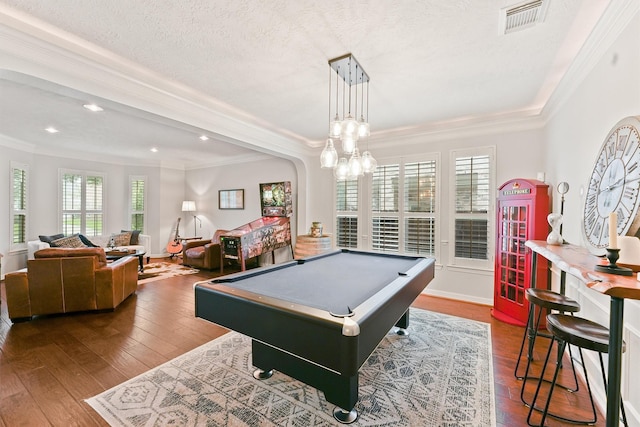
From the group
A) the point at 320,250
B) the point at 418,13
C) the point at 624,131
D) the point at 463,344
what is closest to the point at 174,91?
the point at 418,13

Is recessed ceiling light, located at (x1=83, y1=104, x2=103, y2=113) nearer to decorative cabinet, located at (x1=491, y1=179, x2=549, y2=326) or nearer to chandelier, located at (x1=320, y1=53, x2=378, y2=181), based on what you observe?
chandelier, located at (x1=320, y1=53, x2=378, y2=181)

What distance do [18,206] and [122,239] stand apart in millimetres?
1859

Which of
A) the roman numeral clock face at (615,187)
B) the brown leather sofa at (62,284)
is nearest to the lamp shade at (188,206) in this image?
the brown leather sofa at (62,284)

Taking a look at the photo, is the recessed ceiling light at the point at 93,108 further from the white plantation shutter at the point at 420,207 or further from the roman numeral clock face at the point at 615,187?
the roman numeral clock face at the point at 615,187

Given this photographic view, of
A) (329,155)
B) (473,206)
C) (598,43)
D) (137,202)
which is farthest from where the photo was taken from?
(137,202)

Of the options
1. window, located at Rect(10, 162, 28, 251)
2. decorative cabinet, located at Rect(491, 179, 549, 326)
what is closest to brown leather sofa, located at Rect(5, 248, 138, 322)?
window, located at Rect(10, 162, 28, 251)

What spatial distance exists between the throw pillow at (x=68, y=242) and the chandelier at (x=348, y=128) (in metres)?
5.78

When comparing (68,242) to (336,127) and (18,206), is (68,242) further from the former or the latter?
(336,127)

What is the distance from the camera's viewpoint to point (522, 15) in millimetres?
1856

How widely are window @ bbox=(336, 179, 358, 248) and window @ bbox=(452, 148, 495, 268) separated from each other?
5.59 feet

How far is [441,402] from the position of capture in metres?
1.94

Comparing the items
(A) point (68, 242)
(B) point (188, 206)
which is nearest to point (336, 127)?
(A) point (68, 242)

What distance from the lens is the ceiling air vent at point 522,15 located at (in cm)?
176

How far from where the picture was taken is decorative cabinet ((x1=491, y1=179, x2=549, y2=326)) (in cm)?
314
